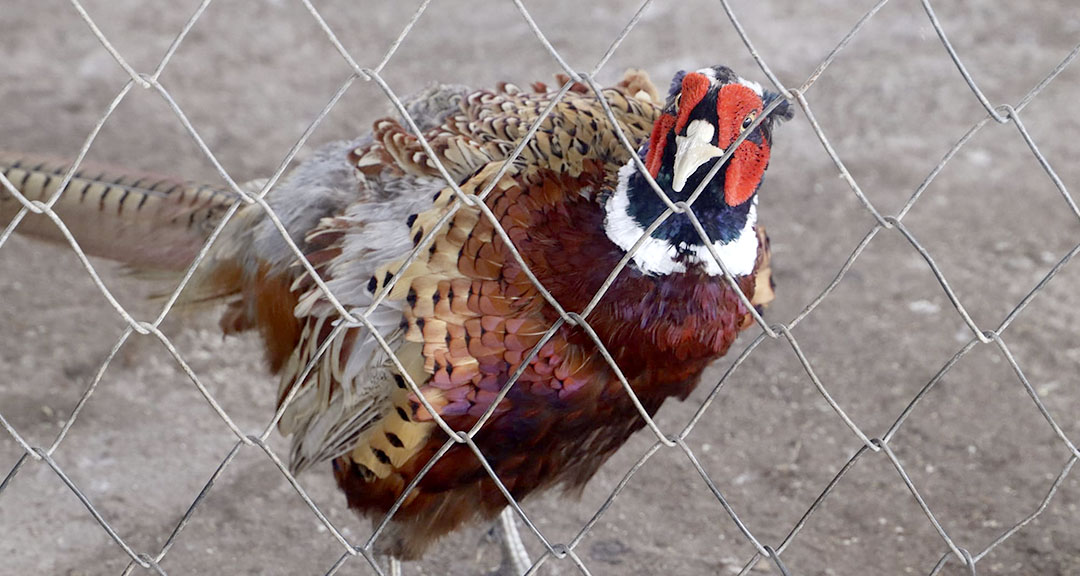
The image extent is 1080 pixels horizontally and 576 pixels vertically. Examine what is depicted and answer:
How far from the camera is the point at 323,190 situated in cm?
282

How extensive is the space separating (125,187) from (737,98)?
1780mm

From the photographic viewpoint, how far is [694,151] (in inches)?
82.0

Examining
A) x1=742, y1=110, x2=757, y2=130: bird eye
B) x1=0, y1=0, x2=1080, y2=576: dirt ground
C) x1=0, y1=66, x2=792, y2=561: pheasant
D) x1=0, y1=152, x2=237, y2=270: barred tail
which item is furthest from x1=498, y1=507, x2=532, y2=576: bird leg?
x1=742, y1=110, x2=757, y2=130: bird eye

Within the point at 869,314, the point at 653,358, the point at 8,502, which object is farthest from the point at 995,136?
the point at 8,502

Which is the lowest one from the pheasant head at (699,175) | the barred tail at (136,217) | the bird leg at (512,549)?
Result: the bird leg at (512,549)

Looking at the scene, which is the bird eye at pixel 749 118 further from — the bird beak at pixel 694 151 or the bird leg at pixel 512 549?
the bird leg at pixel 512 549

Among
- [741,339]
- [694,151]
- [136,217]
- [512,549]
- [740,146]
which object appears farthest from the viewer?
[741,339]

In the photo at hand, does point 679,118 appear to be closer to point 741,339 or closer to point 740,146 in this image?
point 740,146

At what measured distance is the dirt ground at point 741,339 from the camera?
318 centimetres

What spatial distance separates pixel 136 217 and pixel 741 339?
7.37 ft

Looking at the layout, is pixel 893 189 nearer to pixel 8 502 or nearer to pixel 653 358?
→ pixel 653 358

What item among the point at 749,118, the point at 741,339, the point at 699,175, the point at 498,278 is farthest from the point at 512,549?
the point at 749,118

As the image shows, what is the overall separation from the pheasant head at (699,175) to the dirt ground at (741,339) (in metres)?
1.23

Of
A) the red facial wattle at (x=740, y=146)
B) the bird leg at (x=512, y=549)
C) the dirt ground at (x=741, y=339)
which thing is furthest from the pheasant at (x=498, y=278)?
the dirt ground at (x=741, y=339)
